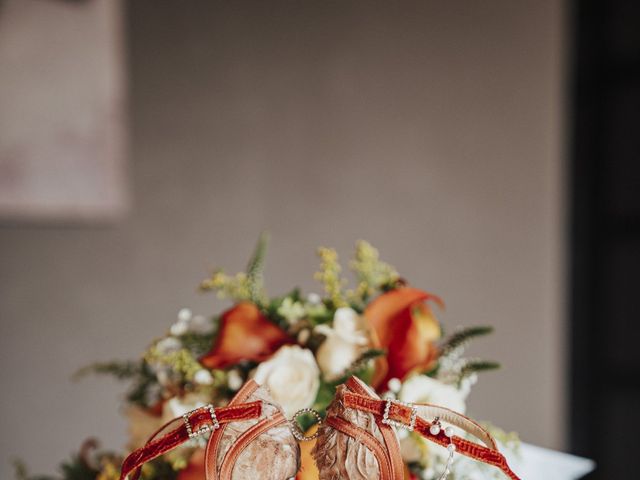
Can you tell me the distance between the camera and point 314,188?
1747mm

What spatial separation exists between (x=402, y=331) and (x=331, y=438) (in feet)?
0.52

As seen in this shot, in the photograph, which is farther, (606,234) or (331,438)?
(606,234)

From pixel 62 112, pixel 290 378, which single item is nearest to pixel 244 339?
pixel 290 378

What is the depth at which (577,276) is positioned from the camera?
2297 mm

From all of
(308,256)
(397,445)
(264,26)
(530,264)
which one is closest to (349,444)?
(397,445)

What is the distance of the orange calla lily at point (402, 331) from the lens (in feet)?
1.89

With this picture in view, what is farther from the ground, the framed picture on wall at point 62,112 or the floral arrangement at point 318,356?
the framed picture on wall at point 62,112

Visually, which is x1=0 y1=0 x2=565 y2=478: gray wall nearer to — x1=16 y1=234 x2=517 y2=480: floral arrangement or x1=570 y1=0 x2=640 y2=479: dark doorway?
x1=570 y1=0 x2=640 y2=479: dark doorway

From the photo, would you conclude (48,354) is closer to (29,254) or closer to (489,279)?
(29,254)

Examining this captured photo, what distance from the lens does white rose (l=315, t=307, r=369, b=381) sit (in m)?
0.56

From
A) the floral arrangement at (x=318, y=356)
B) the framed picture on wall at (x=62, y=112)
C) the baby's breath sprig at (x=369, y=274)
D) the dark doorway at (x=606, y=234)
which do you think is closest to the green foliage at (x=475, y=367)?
the floral arrangement at (x=318, y=356)

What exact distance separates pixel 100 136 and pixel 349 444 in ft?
3.82

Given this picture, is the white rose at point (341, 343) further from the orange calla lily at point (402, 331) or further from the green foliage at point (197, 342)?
the green foliage at point (197, 342)

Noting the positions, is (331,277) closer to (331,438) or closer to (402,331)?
(402,331)
